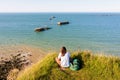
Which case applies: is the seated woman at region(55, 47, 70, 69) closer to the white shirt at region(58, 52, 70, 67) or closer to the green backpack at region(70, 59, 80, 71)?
the white shirt at region(58, 52, 70, 67)

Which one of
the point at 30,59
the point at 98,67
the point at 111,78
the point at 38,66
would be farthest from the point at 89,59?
the point at 30,59

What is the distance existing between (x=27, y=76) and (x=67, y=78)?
2664 mm

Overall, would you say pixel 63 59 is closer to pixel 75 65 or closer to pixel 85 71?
pixel 75 65

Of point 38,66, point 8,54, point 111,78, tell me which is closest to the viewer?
point 111,78

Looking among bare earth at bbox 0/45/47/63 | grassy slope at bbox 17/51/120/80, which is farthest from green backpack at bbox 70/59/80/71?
bare earth at bbox 0/45/47/63

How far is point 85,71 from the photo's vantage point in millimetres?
15859

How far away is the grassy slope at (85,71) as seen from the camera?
15.4 metres

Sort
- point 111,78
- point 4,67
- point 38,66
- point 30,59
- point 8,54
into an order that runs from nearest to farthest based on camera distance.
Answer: point 111,78
point 38,66
point 4,67
point 30,59
point 8,54

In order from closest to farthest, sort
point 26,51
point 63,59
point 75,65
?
point 75,65
point 63,59
point 26,51

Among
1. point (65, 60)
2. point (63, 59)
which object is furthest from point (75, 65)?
point (63, 59)

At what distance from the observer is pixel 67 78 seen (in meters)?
15.4

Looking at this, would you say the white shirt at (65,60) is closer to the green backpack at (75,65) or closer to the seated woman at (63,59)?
the seated woman at (63,59)

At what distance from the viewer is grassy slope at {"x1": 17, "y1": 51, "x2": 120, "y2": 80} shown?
50.6 ft

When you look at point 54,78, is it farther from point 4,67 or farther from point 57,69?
point 4,67
